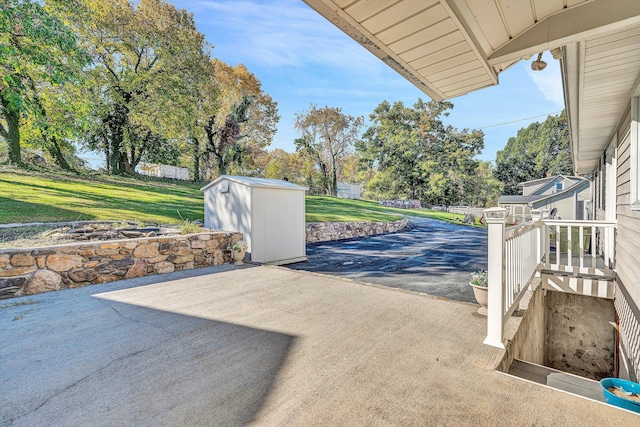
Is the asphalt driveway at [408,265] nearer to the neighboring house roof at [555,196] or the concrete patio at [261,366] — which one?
the concrete patio at [261,366]

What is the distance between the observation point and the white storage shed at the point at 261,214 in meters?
6.06

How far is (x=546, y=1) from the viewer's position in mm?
1622

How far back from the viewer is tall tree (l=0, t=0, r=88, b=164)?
5828mm

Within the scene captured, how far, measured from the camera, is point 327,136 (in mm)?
28500

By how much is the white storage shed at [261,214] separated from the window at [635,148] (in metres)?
5.33

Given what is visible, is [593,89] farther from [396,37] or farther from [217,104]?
[217,104]

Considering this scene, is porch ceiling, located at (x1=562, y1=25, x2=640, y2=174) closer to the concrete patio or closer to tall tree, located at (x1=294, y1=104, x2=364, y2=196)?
the concrete patio

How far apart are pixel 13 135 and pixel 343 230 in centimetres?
1108

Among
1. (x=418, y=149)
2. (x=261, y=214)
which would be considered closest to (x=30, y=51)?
(x=261, y=214)

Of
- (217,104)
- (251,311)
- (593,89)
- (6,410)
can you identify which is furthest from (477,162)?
(6,410)

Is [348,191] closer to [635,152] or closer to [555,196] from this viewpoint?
[555,196]

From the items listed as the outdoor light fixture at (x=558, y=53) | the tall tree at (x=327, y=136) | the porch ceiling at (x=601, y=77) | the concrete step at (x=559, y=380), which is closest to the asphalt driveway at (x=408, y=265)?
the concrete step at (x=559, y=380)

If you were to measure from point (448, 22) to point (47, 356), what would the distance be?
364cm

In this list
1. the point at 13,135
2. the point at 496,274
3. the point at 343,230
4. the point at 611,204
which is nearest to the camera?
the point at 496,274
